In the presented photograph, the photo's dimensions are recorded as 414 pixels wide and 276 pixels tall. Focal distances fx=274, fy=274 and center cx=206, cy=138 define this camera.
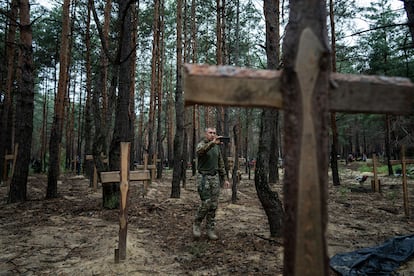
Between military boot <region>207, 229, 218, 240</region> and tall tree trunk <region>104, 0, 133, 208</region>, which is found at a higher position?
tall tree trunk <region>104, 0, 133, 208</region>

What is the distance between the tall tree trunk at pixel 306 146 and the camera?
49.4 inches

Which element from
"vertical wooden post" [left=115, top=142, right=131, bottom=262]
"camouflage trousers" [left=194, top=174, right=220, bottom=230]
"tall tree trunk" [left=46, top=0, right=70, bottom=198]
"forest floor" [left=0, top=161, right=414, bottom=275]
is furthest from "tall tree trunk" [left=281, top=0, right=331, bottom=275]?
"tall tree trunk" [left=46, top=0, right=70, bottom=198]

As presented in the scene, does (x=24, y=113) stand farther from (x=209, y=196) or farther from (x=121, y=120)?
(x=209, y=196)

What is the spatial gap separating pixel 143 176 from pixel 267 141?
2.38 m

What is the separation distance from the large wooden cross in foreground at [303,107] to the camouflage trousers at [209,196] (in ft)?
11.5

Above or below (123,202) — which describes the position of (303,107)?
above

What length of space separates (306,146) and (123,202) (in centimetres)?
301

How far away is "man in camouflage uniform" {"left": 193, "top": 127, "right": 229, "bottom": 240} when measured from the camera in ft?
15.7

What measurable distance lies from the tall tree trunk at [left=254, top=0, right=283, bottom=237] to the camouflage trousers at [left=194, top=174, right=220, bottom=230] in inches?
29.2

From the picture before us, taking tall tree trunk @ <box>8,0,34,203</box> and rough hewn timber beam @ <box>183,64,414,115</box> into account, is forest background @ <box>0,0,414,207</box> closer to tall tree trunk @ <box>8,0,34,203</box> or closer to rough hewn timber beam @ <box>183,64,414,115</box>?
tall tree trunk @ <box>8,0,34,203</box>

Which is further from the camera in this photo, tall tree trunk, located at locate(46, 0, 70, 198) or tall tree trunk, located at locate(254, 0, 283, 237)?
tall tree trunk, located at locate(46, 0, 70, 198)

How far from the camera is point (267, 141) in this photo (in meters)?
5.12

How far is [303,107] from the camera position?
130 cm

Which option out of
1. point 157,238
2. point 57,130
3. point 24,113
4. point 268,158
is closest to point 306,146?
point 268,158
